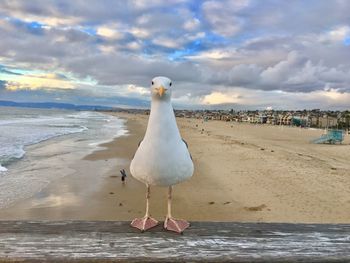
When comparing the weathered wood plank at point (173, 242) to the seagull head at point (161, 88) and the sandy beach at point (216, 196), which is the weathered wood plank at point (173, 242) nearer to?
the seagull head at point (161, 88)

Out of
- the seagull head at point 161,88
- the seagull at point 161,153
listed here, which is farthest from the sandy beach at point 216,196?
the seagull head at point 161,88

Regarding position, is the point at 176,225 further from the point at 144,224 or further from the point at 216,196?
the point at 216,196

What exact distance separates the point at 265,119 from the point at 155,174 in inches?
4201

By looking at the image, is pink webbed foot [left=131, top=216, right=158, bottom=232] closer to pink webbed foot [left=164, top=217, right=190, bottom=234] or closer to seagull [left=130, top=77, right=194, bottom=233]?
seagull [left=130, top=77, right=194, bottom=233]

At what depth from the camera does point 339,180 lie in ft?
48.3

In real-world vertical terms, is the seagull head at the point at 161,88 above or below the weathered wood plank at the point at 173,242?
above

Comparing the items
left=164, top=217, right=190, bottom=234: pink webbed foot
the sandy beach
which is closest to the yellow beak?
left=164, top=217, right=190, bottom=234: pink webbed foot

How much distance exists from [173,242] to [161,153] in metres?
0.78

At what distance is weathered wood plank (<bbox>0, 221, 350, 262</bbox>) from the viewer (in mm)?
2738

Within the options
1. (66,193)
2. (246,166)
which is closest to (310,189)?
(246,166)

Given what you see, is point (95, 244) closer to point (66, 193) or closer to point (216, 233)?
point (216, 233)

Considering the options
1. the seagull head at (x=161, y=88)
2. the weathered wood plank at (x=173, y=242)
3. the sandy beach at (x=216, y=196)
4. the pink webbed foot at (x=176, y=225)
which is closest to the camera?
the weathered wood plank at (x=173, y=242)

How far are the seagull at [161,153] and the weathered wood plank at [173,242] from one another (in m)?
0.16

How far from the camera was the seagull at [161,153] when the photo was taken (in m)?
3.41
